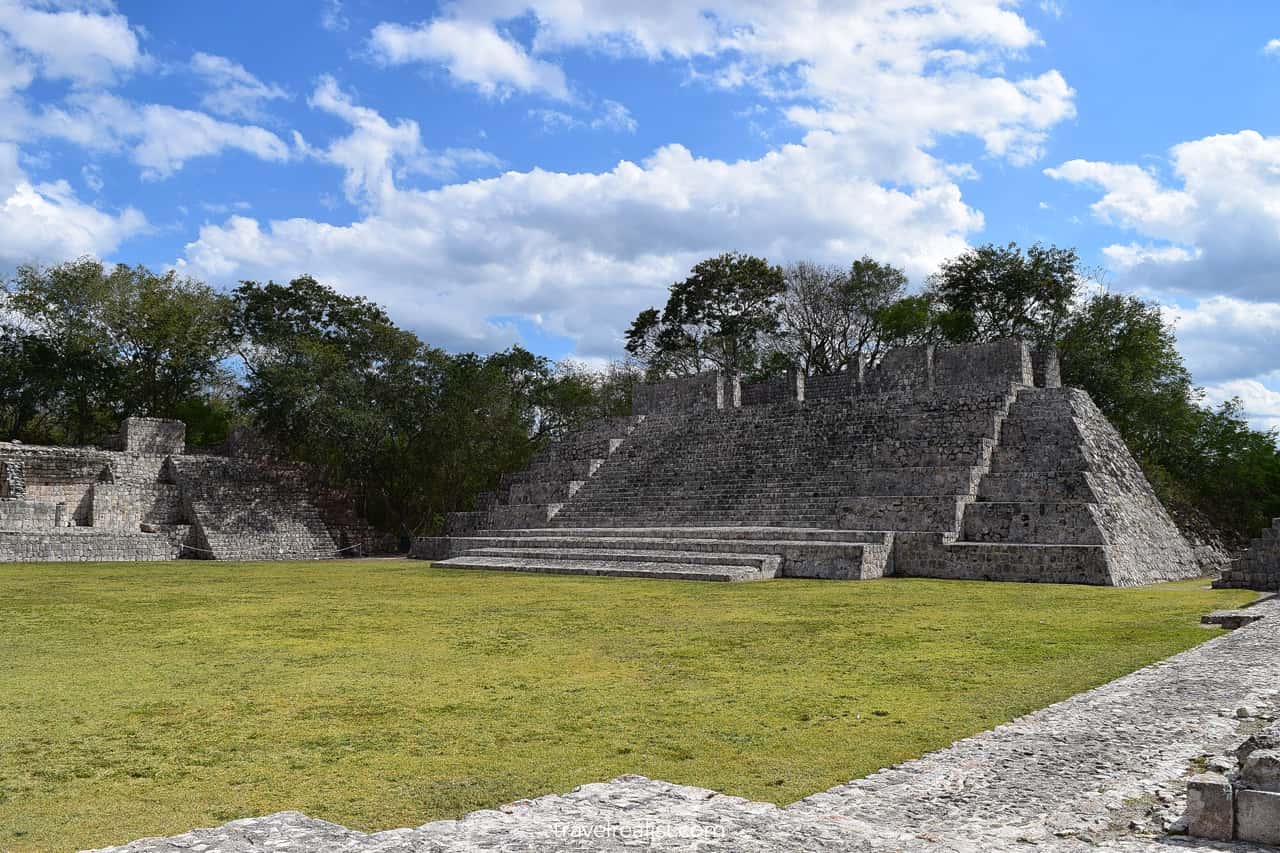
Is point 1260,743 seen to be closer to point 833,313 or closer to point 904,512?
point 904,512

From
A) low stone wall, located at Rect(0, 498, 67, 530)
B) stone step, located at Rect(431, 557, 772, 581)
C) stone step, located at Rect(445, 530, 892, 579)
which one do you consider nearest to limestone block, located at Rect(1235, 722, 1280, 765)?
stone step, located at Rect(431, 557, 772, 581)

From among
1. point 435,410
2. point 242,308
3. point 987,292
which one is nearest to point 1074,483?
point 435,410

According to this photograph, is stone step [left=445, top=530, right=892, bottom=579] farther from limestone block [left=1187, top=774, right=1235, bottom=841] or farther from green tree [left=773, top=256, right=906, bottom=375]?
green tree [left=773, top=256, right=906, bottom=375]

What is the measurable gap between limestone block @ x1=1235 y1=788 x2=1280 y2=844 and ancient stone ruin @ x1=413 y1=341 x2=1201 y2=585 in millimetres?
10825

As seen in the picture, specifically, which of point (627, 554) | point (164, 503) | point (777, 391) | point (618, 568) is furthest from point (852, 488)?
point (164, 503)

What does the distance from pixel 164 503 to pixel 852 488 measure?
1631 cm

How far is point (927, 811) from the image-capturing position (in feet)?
9.72

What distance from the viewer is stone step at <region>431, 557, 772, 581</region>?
532 inches

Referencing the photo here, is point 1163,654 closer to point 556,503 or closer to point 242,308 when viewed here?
point 556,503

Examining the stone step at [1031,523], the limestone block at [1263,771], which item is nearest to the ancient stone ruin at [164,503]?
the stone step at [1031,523]

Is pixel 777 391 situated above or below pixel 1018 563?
above

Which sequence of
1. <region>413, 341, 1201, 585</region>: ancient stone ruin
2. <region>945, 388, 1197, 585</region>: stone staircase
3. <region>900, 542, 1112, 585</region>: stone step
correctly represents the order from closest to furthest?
<region>900, 542, 1112, 585</region>: stone step → <region>945, 388, 1197, 585</region>: stone staircase → <region>413, 341, 1201, 585</region>: ancient stone ruin

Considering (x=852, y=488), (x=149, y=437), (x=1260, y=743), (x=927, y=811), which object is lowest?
(x=927, y=811)

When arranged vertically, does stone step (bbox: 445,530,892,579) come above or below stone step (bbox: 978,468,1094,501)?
below
